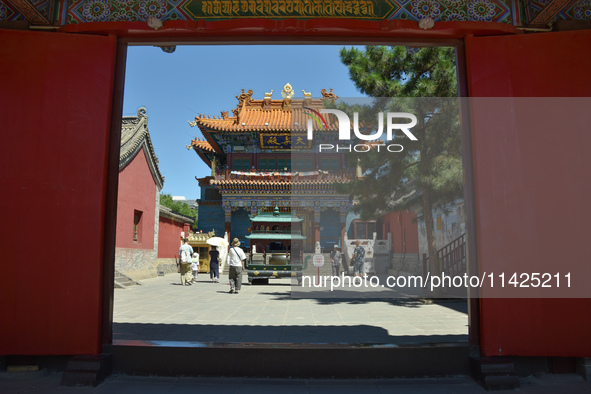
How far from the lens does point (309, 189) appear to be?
2123cm

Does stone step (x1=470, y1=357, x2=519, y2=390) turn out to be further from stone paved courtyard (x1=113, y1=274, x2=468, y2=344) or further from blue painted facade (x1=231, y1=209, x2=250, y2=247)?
blue painted facade (x1=231, y1=209, x2=250, y2=247)

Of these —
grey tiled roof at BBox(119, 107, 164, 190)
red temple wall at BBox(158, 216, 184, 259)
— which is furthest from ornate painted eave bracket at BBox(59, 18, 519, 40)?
red temple wall at BBox(158, 216, 184, 259)

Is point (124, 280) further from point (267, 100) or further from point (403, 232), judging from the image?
point (267, 100)

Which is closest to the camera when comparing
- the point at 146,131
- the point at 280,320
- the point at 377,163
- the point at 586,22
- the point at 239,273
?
the point at 586,22

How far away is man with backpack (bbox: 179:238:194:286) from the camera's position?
12231 mm

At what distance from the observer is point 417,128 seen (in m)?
9.11

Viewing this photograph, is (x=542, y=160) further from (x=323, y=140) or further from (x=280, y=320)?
(x=323, y=140)

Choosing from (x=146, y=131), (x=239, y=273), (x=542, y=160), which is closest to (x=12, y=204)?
(x=542, y=160)

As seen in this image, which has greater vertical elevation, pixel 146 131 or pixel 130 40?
pixel 146 131

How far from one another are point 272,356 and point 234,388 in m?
0.41

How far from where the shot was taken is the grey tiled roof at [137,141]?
13008 millimetres

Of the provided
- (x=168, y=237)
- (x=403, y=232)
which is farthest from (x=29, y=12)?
(x=168, y=237)

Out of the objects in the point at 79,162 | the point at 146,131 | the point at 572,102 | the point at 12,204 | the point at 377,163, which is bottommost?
the point at 12,204

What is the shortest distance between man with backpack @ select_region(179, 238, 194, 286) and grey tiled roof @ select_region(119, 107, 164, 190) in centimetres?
326
